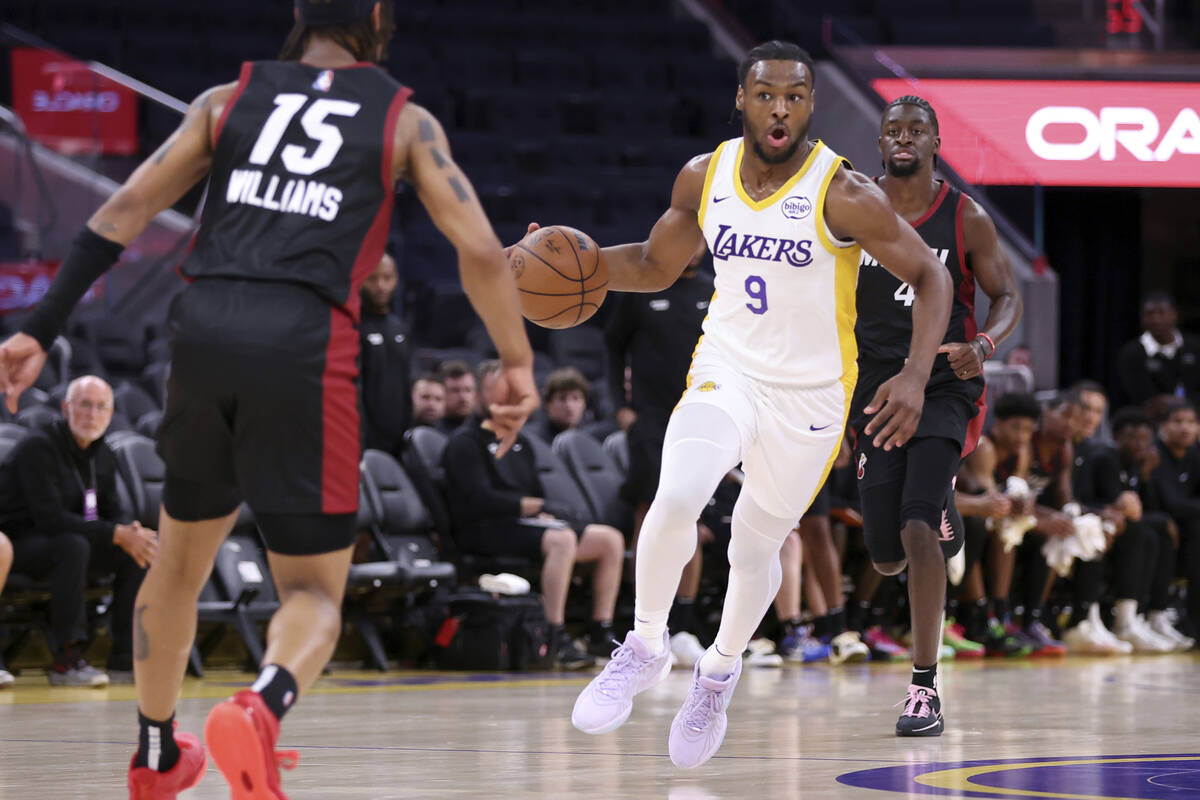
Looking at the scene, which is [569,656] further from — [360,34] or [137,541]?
[360,34]

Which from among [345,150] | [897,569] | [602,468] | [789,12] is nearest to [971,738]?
[897,569]

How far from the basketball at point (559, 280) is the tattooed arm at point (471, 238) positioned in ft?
5.94

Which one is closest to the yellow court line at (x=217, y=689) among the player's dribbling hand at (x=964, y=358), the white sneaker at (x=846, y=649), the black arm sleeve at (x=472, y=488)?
the black arm sleeve at (x=472, y=488)

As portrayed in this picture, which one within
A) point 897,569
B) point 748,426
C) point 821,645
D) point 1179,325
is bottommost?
point 821,645

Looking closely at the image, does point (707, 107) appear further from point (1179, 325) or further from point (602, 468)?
point (602, 468)

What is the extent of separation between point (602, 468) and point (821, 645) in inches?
70.7

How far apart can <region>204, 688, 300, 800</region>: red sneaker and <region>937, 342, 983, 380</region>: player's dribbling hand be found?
10.7ft

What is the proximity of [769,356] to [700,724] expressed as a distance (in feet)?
3.55

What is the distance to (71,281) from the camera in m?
3.50

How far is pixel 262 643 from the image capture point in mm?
9453

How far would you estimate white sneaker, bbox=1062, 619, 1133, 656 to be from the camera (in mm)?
11656

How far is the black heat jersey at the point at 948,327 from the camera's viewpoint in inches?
241

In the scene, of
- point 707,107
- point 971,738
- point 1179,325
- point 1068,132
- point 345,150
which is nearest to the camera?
point 345,150

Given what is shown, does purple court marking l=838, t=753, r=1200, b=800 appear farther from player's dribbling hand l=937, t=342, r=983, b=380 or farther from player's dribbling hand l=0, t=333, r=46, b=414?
player's dribbling hand l=0, t=333, r=46, b=414
